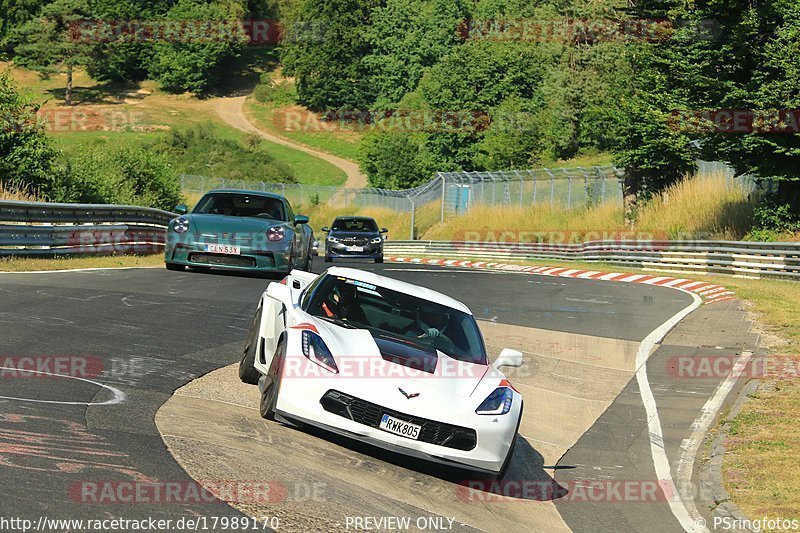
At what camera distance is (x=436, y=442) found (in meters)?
7.52

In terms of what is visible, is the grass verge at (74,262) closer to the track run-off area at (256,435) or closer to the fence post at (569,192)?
the track run-off area at (256,435)

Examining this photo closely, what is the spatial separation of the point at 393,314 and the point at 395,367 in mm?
1229

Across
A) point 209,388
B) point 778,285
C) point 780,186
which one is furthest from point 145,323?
point 780,186

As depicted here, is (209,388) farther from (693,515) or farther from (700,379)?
(700,379)

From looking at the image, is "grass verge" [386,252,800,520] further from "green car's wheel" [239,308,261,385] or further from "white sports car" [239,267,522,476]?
"green car's wheel" [239,308,261,385]

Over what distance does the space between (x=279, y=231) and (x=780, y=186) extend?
20.5 metres

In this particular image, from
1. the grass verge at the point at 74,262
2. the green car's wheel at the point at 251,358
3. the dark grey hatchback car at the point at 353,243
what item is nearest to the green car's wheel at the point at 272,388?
the green car's wheel at the point at 251,358

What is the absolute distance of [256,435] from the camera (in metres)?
7.80

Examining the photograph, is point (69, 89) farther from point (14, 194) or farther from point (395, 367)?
point (395, 367)

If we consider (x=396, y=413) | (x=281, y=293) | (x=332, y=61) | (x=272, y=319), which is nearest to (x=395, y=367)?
(x=396, y=413)

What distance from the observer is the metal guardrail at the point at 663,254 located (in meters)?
28.0

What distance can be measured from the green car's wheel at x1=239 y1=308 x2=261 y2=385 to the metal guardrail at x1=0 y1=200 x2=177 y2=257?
423 inches

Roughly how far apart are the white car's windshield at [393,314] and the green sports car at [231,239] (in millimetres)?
8869

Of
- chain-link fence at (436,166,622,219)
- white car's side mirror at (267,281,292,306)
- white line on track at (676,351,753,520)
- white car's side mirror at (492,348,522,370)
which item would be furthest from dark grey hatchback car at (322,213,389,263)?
white car's side mirror at (492,348,522,370)
